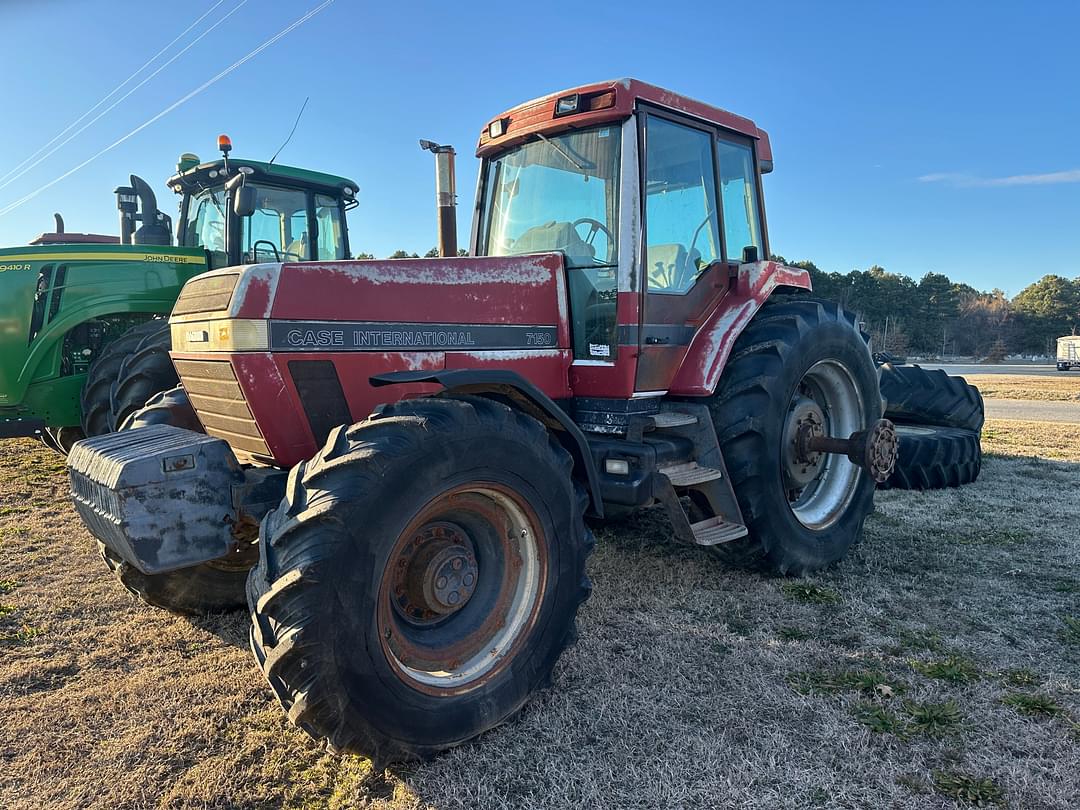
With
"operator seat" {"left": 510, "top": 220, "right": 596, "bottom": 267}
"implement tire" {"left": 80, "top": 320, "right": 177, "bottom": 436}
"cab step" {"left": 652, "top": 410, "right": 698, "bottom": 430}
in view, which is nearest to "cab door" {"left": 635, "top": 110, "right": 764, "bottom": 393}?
"cab step" {"left": 652, "top": 410, "right": 698, "bottom": 430}

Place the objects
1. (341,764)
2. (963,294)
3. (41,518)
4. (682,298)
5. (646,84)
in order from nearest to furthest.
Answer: (341,764)
(646,84)
(682,298)
(41,518)
(963,294)

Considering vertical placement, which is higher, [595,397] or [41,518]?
[595,397]

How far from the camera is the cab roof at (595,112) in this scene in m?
3.74

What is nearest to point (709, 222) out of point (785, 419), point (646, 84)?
point (646, 84)

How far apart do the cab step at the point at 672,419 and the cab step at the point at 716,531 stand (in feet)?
1.83

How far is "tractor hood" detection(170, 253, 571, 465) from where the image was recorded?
2.73m

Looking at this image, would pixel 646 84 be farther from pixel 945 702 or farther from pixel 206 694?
pixel 206 694

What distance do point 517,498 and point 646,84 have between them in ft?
7.97

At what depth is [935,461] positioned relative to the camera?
651 centimetres

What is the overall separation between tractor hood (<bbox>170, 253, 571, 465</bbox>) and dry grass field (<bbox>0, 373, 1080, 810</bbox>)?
1.13 meters

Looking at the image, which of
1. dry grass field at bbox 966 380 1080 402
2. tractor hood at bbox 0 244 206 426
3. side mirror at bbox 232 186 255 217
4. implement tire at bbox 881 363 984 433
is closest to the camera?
side mirror at bbox 232 186 255 217

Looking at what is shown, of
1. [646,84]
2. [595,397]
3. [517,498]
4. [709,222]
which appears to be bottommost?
[517,498]

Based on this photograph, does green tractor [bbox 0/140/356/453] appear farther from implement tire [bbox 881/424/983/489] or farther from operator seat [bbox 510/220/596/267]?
implement tire [bbox 881/424/983/489]

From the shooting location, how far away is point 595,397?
12.8ft
